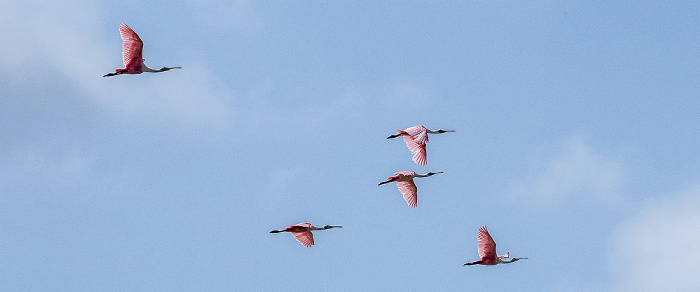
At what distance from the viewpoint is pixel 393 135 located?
7650 centimetres

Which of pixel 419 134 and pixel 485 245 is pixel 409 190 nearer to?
pixel 419 134

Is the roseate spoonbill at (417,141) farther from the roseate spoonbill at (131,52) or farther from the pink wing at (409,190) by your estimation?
the roseate spoonbill at (131,52)

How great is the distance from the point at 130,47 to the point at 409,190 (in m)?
14.3

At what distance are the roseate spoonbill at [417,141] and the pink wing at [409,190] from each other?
2604 millimetres

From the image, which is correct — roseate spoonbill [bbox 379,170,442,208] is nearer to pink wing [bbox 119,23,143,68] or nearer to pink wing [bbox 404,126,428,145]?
pink wing [bbox 404,126,428,145]

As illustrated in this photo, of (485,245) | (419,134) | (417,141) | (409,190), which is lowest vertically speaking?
(485,245)

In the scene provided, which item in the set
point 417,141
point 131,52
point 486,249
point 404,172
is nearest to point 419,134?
point 417,141

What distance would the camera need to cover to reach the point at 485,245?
234ft

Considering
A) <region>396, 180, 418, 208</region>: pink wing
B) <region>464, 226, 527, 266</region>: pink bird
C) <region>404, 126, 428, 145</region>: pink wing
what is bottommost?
<region>464, 226, 527, 266</region>: pink bird

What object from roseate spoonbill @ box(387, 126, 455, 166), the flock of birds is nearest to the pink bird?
the flock of birds

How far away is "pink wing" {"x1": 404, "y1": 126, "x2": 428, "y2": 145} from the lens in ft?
244

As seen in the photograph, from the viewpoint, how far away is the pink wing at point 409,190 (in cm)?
7731

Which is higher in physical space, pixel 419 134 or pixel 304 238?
pixel 419 134

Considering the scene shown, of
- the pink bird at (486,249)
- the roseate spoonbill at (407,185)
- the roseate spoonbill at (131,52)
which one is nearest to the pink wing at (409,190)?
the roseate spoonbill at (407,185)
